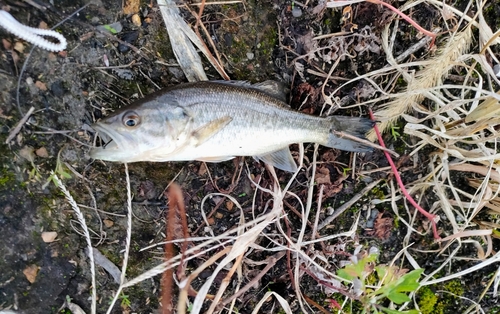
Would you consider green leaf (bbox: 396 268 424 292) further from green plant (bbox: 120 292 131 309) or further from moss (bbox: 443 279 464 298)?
green plant (bbox: 120 292 131 309)

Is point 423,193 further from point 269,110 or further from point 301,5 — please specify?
point 301,5

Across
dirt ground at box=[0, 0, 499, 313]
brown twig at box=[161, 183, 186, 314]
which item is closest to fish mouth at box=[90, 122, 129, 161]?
dirt ground at box=[0, 0, 499, 313]

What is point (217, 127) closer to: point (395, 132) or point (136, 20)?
point (136, 20)

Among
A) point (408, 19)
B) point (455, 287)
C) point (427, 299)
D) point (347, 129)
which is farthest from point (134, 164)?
point (455, 287)

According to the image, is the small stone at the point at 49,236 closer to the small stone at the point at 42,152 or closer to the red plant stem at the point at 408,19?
the small stone at the point at 42,152

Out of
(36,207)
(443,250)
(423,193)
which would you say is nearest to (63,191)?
(36,207)
